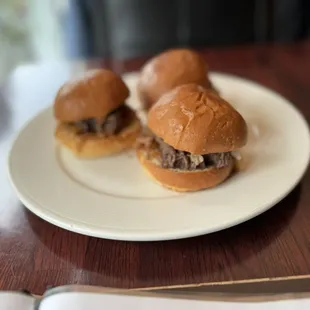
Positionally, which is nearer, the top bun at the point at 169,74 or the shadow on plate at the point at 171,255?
the shadow on plate at the point at 171,255

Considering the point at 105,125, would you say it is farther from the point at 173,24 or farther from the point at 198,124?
the point at 173,24

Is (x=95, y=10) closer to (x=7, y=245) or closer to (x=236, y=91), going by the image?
(x=236, y=91)

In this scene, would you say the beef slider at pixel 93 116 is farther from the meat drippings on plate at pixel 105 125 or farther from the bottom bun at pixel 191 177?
the bottom bun at pixel 191 177

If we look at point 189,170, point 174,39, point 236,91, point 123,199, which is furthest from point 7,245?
point 174,39

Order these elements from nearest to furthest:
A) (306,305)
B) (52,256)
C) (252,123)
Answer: (306,305), (52,256), (252,123)

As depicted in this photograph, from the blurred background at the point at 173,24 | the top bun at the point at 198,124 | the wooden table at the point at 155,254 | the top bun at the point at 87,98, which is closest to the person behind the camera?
the wooden table at the point at 155,254

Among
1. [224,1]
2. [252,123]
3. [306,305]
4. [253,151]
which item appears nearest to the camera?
[306,305]

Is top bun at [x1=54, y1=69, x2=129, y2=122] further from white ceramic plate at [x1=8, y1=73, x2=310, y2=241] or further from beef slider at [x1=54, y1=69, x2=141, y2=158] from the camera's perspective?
white ceramic plate at [x1=8, y1=73, x2=310, y2=241]

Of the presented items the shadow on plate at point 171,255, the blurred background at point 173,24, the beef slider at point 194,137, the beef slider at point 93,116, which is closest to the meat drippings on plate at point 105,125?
the beef slider at point 93,116
